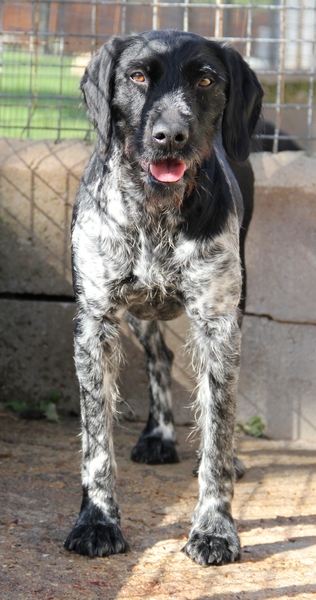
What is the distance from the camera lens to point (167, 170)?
10.5 ft

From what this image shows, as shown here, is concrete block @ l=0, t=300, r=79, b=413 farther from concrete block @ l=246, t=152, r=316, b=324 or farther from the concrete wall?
concrete block @ l=246, t=152, r=316, b=324

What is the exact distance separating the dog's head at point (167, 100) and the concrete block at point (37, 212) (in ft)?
5.04

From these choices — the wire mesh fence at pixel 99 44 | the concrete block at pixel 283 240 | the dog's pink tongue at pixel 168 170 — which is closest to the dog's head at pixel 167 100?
the dog's pink tongue at pixel 168 170

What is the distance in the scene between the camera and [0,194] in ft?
16.5

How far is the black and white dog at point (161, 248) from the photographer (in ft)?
10.7

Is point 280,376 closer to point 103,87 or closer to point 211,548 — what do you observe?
point 211,548

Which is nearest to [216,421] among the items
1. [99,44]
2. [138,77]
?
[138,77]

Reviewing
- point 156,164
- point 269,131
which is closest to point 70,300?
point 269,131

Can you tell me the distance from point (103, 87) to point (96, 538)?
184 centimetres

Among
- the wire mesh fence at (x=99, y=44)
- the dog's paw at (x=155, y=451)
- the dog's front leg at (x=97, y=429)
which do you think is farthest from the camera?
the wire mesh fence at (x=99, y=44)

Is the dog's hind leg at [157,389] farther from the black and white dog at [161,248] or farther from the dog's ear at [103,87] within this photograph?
the dog's ear at [103,87]

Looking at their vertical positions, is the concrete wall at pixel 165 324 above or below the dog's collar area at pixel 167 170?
below

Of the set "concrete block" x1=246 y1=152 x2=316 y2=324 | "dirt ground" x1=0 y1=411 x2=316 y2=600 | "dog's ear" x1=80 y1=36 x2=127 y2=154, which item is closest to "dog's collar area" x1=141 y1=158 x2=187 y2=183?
"dog's ear" x1=80 y1=36 x2=127 y2=154

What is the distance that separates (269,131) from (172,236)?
1.92m
